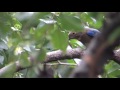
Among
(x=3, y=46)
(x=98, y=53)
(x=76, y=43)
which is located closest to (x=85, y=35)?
(x=76, y=43)

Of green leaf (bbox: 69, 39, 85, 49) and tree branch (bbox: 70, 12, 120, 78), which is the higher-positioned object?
green leaf (bbox: 69, 39, 85, 49)

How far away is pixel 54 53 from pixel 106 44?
4.96 feet

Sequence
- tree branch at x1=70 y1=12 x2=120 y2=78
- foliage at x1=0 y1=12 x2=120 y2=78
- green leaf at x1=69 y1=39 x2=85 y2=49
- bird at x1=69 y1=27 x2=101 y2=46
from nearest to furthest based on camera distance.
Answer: tree branch at x1=70 y1=12 x2=120 y2=78 → foliage at x1=0 y1=12 x2=120 y2=78 → green leaf at x1=69 y1=39 x2=85 y2=49 → bird at x1=69 y1=27 x2=101 y2=46

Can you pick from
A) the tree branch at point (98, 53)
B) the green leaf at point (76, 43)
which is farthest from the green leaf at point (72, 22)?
the green leaf at point (76, 43)

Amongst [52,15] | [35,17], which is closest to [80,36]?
[52,15]

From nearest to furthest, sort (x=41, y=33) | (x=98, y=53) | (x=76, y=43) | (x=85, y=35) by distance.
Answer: (x=98, y=53)
(x=41, y=33)
(x=76, y=43)
(x=85, y=35)

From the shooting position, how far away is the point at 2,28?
148 centimetres

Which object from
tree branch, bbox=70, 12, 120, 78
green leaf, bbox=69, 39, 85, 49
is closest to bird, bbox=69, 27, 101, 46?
green leaf, bbox=69, 39, 85, 49

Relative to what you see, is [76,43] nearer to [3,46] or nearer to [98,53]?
[3,46]

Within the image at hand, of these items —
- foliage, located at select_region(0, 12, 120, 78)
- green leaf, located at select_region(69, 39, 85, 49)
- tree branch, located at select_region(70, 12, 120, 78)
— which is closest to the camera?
tree branch, located at select_region(70, 12, 120, 78)

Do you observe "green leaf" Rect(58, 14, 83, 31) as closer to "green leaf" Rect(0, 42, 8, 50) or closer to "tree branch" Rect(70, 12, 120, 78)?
"tree branch" Rect(70, 12, 120, 78)

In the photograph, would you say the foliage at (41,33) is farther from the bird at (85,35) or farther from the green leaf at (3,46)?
the bird at (85,35)

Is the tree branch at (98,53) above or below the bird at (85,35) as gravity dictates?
below

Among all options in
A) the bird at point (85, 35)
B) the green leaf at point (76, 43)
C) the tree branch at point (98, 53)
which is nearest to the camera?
the tree branch at point (98, 53)
